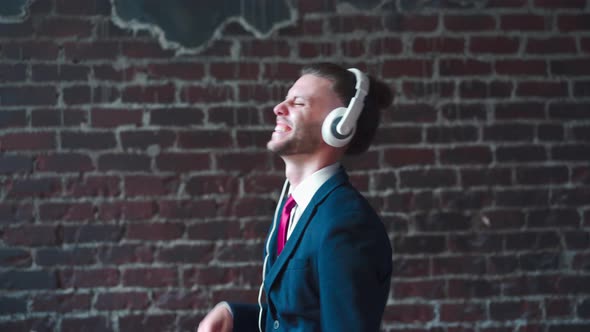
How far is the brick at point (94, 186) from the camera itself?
2279mm

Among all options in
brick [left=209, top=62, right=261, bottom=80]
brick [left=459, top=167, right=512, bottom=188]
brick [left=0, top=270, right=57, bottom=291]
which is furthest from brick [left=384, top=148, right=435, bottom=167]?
brick [left=0, top=270, right=57, bottom=291]

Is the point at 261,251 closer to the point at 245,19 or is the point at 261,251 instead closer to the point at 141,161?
the point at 141,161

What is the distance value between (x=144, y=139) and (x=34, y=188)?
1.45ft

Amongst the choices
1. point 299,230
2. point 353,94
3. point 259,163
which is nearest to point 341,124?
point 353,94

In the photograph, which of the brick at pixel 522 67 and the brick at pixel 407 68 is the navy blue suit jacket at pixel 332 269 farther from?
the brick at pixel 522 67

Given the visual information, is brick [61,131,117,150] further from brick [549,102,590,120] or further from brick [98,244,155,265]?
brick [549,102,590,120]

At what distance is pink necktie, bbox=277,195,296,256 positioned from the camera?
4.99 ft

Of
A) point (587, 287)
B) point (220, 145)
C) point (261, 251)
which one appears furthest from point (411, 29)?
point (587, 287)

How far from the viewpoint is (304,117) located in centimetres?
149

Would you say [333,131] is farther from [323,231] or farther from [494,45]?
[494,45]

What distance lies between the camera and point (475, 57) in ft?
7.82

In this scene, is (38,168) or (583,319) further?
(583,319)

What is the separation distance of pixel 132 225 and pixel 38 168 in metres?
0.40

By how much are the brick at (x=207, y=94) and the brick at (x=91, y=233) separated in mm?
552
